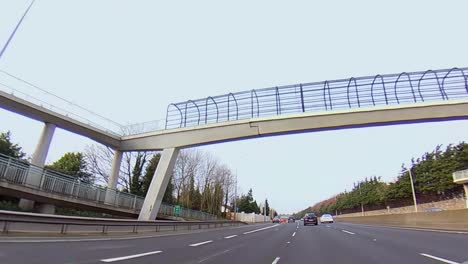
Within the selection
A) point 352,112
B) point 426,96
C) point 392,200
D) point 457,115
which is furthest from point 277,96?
point 392,200

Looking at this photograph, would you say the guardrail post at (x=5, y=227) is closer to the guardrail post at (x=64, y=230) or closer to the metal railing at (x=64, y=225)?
the metal railing at (x=64, y=225)

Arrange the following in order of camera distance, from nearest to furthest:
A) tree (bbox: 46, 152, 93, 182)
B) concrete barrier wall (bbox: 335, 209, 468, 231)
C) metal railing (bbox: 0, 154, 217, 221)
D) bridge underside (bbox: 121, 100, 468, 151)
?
metal railing (bbox: 0, 154, 217, 221)
concrete barrier wall (bbox: 335, 209, 468, 231)
bridge underside (bbox: 121, 100, 468, 151)
tree (bbox: 46, 152, 93, 182)

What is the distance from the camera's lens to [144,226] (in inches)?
887

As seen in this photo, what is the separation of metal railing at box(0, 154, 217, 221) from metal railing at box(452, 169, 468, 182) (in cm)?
4687

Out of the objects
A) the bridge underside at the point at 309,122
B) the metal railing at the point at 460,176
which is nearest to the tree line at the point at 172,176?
the bridge underside at the point at 309,122

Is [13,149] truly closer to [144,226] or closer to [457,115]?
[144,226]

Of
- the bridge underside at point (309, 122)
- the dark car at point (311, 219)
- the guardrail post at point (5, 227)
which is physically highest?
the bridge underside at point (309, 122)

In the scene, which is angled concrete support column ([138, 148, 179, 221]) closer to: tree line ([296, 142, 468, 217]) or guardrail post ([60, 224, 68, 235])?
guardrail post ([60, 224, 68, 235])

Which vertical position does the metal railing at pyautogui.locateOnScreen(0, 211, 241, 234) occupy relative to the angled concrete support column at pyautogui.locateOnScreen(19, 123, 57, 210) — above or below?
below

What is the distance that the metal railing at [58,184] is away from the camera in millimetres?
22375

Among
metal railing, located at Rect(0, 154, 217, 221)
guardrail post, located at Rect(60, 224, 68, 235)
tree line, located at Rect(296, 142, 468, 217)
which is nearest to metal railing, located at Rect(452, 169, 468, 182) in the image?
tree line, located at Rect(296, 142, 468, 217)

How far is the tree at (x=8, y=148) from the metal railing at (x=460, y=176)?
204 ft

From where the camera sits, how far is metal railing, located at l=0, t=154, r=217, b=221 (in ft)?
73.4

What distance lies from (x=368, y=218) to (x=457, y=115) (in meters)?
29.3
